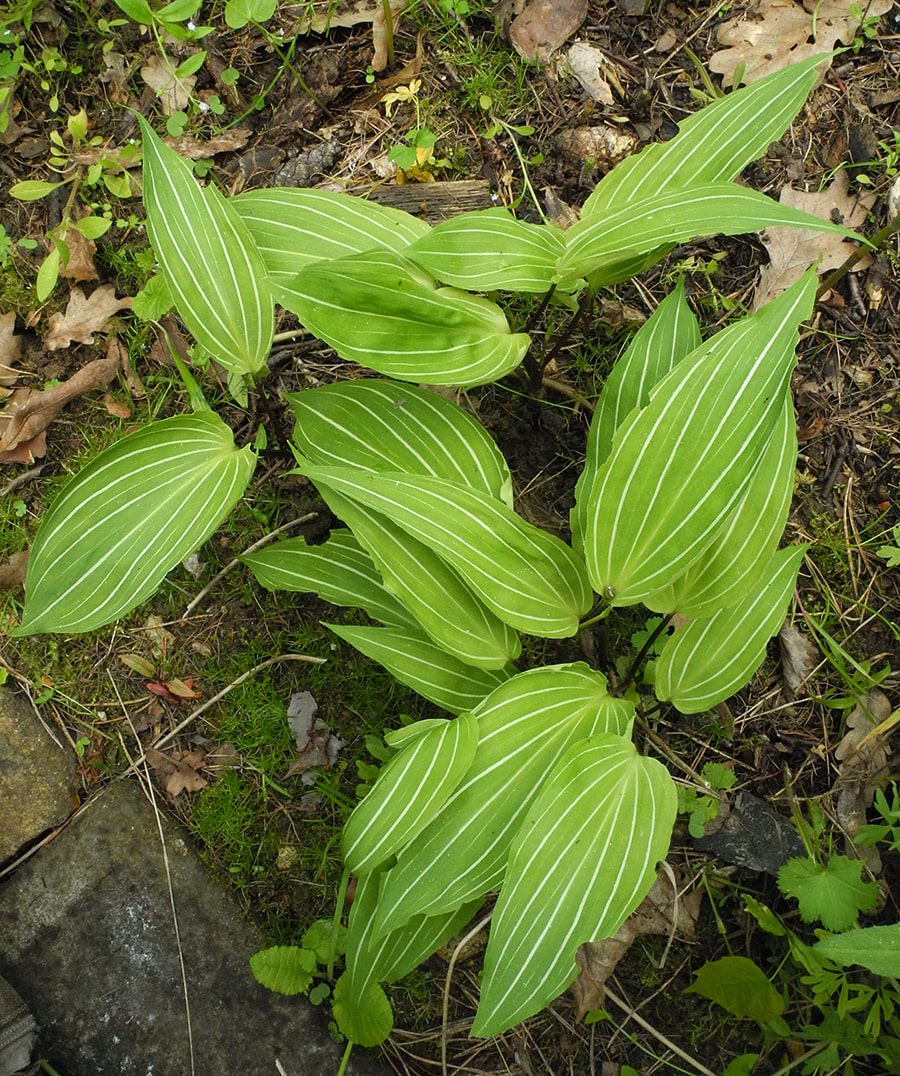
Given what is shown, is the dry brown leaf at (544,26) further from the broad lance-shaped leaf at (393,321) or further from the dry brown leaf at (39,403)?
the dry brown leaf at (39,403)

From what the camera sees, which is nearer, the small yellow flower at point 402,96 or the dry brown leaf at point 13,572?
the dry brown leaf at point 13,572

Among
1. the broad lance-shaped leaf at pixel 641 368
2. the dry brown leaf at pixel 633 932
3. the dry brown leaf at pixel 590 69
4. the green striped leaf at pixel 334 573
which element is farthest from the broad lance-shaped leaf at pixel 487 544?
the dry brown leaf at pixel 590 69

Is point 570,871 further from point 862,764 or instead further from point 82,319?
point 82,319

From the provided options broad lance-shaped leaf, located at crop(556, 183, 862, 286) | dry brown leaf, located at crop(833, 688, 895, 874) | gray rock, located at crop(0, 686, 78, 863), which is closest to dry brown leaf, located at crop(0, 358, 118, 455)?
gray rock, located at crop(0, 686, 78, 863)

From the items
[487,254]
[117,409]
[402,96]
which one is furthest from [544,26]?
[117,409]

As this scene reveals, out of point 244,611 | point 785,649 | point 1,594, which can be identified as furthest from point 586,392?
point 1,594

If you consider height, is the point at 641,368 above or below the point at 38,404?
below

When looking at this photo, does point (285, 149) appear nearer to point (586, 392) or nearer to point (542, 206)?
point (542, 206)
